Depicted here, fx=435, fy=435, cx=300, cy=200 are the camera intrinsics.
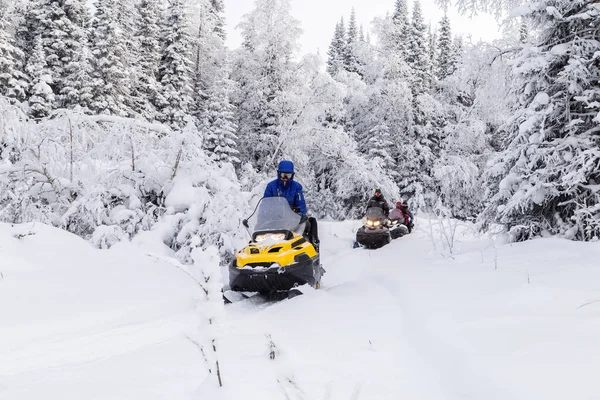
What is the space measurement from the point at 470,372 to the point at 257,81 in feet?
61.1

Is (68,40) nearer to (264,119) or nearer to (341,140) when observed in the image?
(264,119)

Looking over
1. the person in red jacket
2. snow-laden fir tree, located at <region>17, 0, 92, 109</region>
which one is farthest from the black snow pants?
snow-laden fir tree, located at <region>17, 0, 92, 109</region>

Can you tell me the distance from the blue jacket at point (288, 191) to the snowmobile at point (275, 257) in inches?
24.2

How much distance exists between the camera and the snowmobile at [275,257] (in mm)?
5281

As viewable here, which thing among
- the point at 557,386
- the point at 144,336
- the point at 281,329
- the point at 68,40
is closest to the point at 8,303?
the point at 144,336

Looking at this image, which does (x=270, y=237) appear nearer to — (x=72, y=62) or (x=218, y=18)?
(x=72, y=62)

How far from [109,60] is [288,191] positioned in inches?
960

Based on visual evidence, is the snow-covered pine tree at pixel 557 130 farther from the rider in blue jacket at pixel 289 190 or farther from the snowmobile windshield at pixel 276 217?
the snowmobile windshield at pixel 276 217

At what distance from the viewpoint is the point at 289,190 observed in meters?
7.13

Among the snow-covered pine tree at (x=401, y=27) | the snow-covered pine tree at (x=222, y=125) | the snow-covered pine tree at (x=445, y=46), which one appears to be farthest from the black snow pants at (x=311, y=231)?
the snow-covered pine tree at (x=445, y=46)

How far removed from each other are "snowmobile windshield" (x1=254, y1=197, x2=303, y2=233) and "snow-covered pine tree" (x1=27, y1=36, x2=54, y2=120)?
20.2 metres

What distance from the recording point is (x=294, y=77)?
19.4 m

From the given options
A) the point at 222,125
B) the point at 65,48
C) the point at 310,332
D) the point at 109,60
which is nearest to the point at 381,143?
the point at 222,125

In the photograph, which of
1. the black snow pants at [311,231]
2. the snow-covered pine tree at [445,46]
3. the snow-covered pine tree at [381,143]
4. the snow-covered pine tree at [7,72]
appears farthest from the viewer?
the snow-covered pine tree at [445,46]
